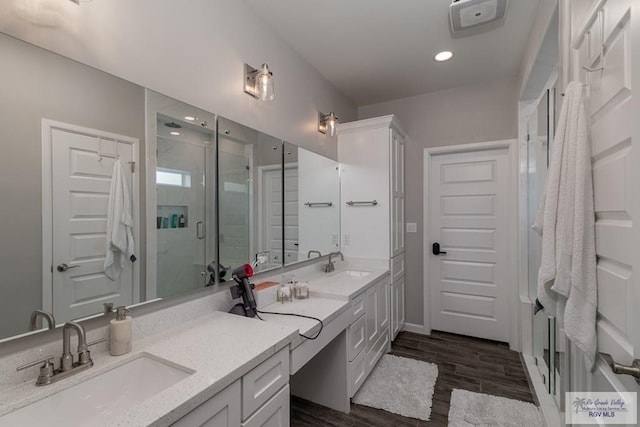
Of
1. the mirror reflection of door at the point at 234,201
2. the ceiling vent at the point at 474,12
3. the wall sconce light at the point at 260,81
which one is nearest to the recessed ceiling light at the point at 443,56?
the ceiling vent at the point at 474,12

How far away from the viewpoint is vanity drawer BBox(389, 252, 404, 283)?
2.84m

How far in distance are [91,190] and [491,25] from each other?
8.74ft

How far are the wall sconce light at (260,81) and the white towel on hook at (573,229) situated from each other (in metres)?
1.52

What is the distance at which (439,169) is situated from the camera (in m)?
3.25

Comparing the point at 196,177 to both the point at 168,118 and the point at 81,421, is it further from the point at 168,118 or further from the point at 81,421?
the point at 81,421

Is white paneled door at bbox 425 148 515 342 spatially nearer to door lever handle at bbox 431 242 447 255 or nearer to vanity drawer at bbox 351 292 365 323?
door lever handle at bbox 431 242 447 255

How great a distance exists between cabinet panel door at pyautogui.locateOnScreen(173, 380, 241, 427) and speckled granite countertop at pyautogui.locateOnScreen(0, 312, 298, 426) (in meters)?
0.03

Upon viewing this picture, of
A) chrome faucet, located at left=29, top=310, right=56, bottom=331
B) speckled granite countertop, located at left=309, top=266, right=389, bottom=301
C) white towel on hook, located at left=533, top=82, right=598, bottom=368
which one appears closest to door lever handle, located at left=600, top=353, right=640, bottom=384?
white towel on hook, located at left=533, top=82, right=598, bottom=368

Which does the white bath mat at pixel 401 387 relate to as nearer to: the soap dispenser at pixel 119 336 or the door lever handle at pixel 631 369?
the door lever handle at pixel 631 369

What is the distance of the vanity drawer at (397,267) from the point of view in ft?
9.32

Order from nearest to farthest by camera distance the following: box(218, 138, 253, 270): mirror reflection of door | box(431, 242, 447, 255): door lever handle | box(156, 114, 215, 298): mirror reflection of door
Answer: box(156, 114, 215, 298): mirror reflection of door → box(218, 138, 253, 270): mirror reflection of door → box(431, 242, 447, 255): door lever handle

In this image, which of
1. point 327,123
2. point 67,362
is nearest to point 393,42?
point 327,123

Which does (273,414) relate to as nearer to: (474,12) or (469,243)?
(474,12)

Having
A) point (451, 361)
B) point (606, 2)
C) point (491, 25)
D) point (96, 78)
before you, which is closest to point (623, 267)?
point (606, 2)
